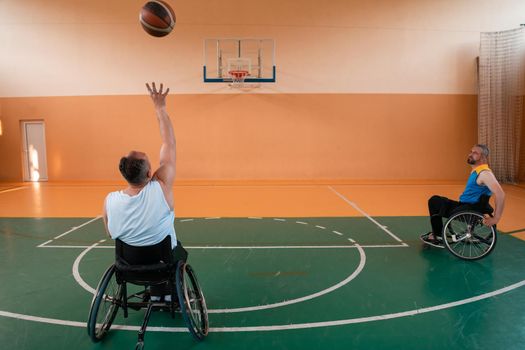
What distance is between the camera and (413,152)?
33.2ft

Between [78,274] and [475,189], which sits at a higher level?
[475,189]

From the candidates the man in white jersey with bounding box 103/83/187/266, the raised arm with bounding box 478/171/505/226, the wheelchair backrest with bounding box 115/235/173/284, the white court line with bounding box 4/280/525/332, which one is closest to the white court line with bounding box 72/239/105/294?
the white court line with bounding box 4/280/525/332

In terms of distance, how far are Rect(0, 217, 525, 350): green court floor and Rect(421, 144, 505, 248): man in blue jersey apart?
29 cm

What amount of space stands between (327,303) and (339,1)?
29.1 feet

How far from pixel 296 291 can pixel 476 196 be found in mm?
2156

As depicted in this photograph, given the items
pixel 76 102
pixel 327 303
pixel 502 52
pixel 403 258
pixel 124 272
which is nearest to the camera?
pixel 124 272

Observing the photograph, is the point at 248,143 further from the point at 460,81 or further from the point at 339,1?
the point at 460,81

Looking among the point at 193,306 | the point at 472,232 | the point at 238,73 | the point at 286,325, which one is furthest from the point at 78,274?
the point at 238,73

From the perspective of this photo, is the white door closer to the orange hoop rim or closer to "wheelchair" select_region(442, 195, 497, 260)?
the orange hoop rim

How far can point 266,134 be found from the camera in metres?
10.1

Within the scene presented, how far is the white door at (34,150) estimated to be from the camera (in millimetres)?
10305

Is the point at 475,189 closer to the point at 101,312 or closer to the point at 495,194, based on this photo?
the point at 495,194

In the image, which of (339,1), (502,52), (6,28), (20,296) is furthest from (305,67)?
(20,296)

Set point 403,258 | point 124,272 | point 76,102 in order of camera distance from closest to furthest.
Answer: point 124,272 → point 403,258 → point 76,102
